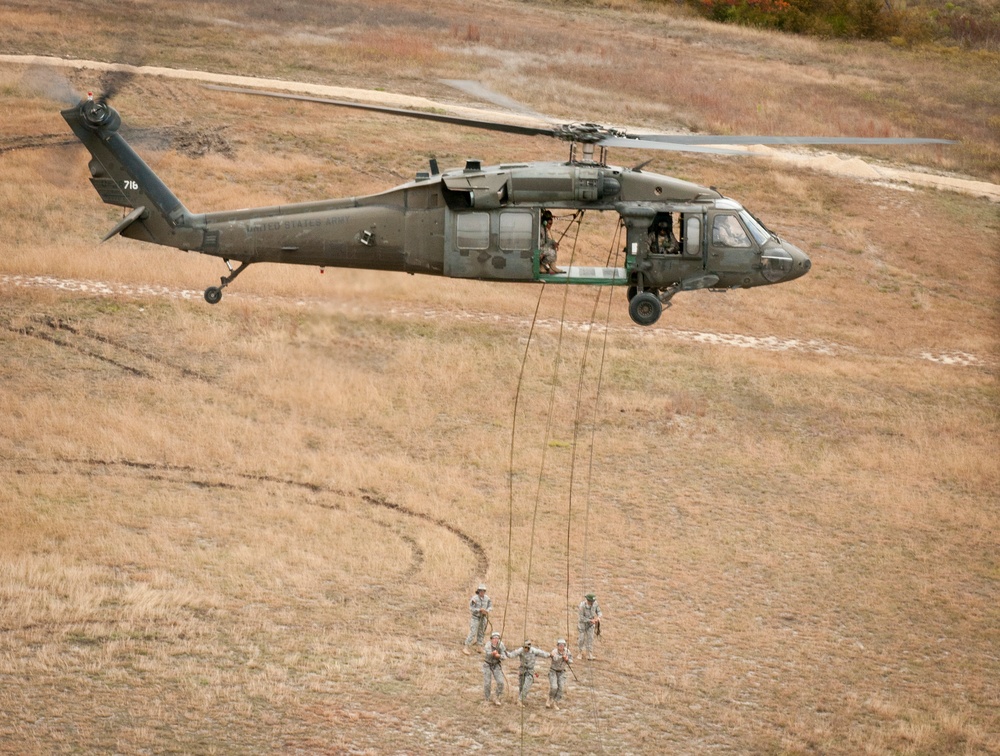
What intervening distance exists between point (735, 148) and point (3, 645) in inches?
1561

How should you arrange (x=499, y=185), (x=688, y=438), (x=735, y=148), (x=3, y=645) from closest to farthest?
(x=499, y=185), (x=3, y=645), (x=688, y=438), (x=735, y=148)

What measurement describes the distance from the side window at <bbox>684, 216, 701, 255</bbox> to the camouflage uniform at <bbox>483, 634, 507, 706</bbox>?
8021mm

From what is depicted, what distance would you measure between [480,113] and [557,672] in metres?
37.5

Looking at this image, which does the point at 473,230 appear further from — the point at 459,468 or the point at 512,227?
the point at 459,468

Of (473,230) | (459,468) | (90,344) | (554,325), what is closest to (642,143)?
(473,230)

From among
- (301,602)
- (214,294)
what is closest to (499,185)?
(214,294)

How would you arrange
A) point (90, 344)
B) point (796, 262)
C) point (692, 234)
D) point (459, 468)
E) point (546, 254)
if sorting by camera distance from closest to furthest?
point (546, 254) → point (692, 234) → point (796, 262) → point (459, 468) → point (90, 344)

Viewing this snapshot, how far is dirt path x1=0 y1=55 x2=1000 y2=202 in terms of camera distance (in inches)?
2276

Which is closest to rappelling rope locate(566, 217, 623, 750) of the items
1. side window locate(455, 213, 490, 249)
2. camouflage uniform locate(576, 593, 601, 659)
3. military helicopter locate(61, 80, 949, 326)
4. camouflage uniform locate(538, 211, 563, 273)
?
camouflage uniform locate(576, 593, 601, 659)

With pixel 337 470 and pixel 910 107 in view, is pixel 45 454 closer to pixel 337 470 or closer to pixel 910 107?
pixel 337 470

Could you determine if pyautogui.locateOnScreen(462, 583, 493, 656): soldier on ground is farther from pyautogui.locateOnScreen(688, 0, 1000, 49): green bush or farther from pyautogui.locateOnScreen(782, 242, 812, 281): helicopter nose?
pyautogui.locateOnScreen(688, 0, 1000, 49): green bush

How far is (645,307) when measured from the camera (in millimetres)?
24812

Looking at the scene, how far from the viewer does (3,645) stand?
26.9 meters

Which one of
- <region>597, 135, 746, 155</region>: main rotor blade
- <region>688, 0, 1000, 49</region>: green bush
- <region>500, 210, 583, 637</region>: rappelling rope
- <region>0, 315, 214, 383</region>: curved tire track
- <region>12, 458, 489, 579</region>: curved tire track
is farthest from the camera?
<region>688, 0, 1000, 49</region>: green bush
